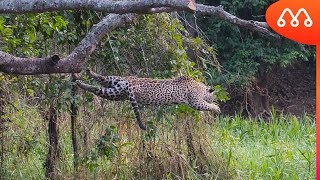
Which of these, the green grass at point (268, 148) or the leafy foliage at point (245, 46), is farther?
the leafy foliage at point (245, 46)

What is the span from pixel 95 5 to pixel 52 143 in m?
3.23

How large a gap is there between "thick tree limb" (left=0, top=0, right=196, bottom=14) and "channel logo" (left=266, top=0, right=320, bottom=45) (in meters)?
0.64

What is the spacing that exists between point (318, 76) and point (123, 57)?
2981 millimetres

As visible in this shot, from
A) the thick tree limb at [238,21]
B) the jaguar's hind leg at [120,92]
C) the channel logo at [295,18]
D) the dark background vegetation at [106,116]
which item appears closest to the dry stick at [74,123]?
the dark background vegetation at [106,116]

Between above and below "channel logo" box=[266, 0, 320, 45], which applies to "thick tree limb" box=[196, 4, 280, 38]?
below

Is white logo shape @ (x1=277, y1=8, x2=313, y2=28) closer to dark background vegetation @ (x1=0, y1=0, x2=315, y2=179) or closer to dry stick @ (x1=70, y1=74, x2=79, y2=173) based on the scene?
dark background vegetation @ (x1=0, y1=0, x2=315, y2=179)

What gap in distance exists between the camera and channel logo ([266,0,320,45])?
4066 millimetres

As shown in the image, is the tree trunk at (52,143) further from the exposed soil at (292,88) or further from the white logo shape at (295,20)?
the exposed soil at (292,88)

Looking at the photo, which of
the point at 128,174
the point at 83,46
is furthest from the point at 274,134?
the point at 83,46

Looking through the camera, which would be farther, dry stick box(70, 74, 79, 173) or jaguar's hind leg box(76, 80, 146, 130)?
dry stick box(70, 74, 79, 173)

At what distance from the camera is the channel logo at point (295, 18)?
4.07 metres

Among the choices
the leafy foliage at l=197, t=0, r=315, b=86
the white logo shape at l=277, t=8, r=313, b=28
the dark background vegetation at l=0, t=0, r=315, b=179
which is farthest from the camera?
the leafy foliage at l=197, t=0, r=315, b=86

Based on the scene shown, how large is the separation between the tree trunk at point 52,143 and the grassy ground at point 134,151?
0.07 m

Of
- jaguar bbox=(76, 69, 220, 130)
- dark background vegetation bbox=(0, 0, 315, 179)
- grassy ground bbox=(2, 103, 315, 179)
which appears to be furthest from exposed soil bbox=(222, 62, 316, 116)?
jaguar bbox=(76, 69, 220, 130)
